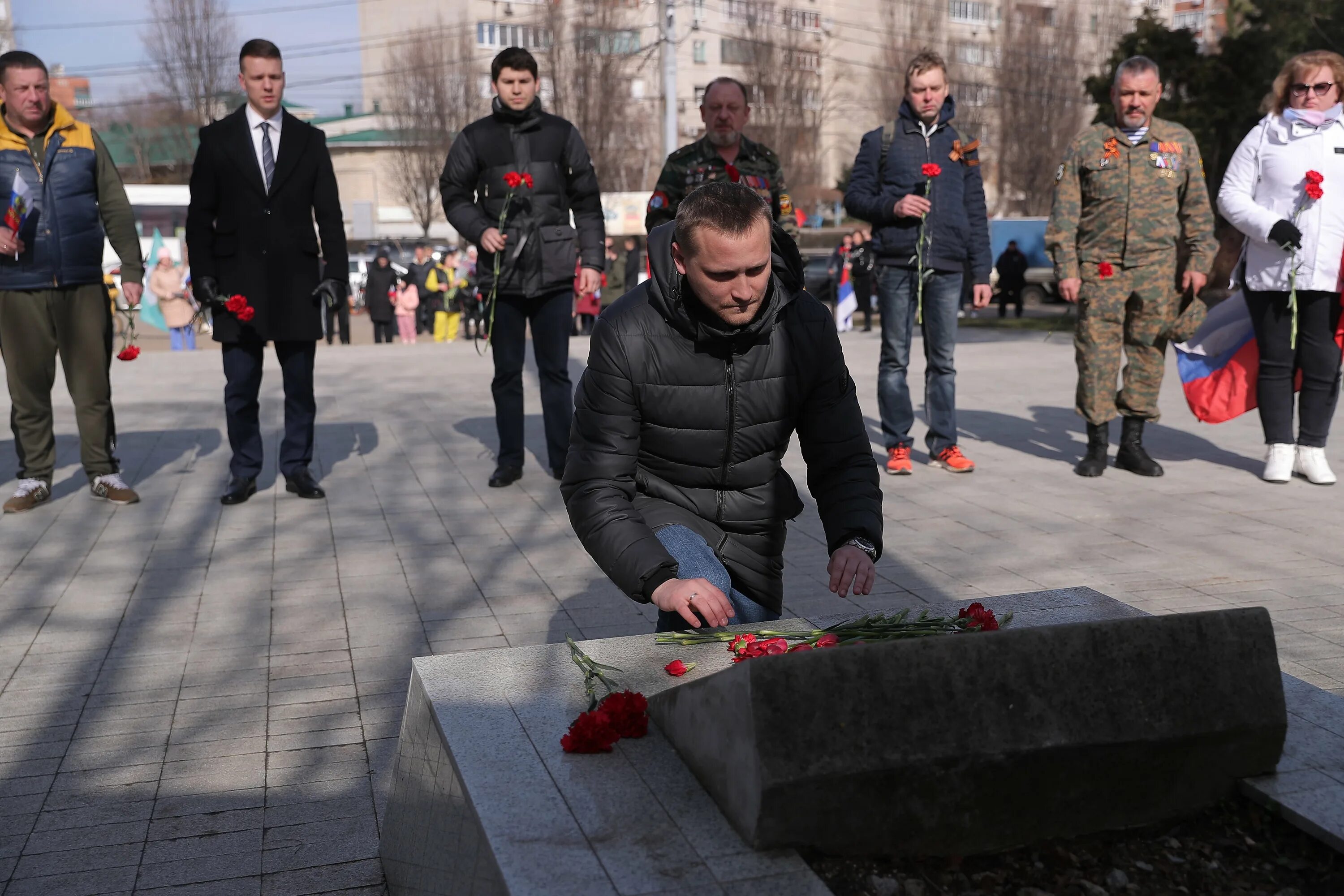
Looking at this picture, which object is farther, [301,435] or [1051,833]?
[301,435]

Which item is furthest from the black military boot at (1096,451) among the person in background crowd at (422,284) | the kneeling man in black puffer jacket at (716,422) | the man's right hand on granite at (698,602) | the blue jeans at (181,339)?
the person in background crowd at (422,284)

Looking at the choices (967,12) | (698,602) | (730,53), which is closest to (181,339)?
(698,602)

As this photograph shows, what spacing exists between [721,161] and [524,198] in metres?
1.15

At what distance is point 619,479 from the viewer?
346 cm

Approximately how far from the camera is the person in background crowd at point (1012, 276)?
2777 cm

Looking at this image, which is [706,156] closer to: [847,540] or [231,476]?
[231,476]

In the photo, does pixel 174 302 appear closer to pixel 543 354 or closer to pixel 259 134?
pixel 259 134

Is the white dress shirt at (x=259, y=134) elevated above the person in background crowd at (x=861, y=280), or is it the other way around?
Result: the white dress shirt at (x=259, y=134)

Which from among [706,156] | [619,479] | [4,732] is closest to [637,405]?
[619,479]

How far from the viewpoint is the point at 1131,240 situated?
24.4 feet

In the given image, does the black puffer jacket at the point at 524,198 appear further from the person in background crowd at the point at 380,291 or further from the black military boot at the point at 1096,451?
the person in background crowd at the point at 380,291

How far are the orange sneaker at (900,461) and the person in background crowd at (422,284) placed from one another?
61.3 ft

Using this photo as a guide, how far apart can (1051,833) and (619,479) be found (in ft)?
4.70

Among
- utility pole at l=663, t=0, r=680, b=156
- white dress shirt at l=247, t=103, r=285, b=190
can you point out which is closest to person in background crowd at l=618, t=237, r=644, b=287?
utility pole at l=663, t=0, r=680, b=156
